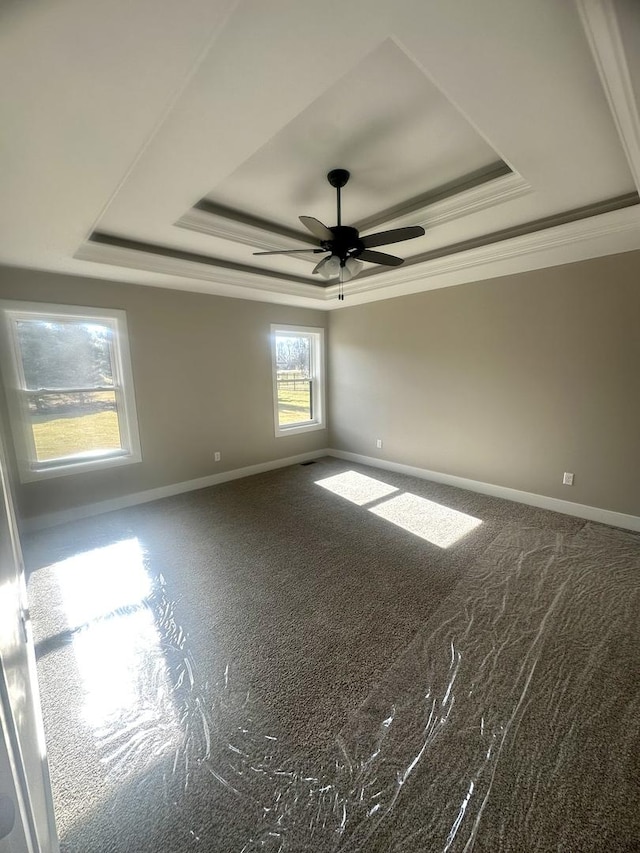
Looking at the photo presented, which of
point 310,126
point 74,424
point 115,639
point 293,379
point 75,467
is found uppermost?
point 310,126

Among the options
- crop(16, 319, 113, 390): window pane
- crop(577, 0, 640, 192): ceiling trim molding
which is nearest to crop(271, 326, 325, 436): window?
crop(16, 319, 113, 390): window pane

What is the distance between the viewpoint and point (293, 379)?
5273 mm

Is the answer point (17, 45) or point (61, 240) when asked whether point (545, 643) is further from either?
point (61, 240)

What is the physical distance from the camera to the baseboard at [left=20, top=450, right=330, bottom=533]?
3.29 m

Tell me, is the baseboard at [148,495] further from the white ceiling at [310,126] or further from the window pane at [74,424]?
the white ceiling at [310,126]

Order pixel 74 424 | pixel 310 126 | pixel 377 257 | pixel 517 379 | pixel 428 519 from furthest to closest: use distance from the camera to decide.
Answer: pixel 517 379 < pixel 74 424 < pixel 428 519 < pixel 377 257 < pixel 310 126

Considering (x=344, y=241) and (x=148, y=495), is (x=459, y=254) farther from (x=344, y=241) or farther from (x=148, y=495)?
(x=148, y=495)

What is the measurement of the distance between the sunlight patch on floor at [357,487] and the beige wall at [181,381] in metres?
1.13

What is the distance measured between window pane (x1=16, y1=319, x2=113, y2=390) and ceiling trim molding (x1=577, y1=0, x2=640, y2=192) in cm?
396

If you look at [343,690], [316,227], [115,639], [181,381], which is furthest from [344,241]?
[115,639]

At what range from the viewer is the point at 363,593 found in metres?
2.27

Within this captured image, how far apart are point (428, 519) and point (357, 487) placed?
3.55 ft

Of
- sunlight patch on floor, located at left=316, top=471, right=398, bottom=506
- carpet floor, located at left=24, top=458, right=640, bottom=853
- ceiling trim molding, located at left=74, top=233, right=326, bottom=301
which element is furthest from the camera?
sunlight patch on floor, located at left=316, top=471, right=398, bottom=506

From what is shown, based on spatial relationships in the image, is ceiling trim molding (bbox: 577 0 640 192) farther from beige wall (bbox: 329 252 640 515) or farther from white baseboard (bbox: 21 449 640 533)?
white baseboard (bbox: 21 449 640 533)
